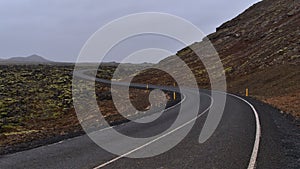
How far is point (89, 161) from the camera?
9.20m

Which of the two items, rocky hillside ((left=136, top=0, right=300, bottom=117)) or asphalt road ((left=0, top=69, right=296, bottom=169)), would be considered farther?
rocky hillside ((left=136, top=0, right=300, bottom=117))

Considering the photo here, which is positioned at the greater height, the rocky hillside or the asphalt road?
the rocky hillside

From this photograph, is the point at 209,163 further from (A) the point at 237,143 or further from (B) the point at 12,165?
(B) the point at 12,165

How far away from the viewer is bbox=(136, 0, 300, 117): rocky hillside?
41062 mm

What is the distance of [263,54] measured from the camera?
6512cm

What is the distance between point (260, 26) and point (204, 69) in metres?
21.7

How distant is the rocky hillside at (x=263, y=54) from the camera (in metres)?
41.1

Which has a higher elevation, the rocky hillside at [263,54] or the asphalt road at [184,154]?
the rocky hillside at [263,54]

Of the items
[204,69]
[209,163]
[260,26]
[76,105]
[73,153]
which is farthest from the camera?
[260,26]

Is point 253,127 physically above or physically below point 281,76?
below

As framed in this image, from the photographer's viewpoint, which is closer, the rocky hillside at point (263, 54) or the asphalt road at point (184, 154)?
the asphalt road at point (184, 154)

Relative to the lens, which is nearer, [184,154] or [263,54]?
[184,154]

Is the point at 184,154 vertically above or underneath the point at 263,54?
underneath

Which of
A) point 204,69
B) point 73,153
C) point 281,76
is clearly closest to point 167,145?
point 73,153
